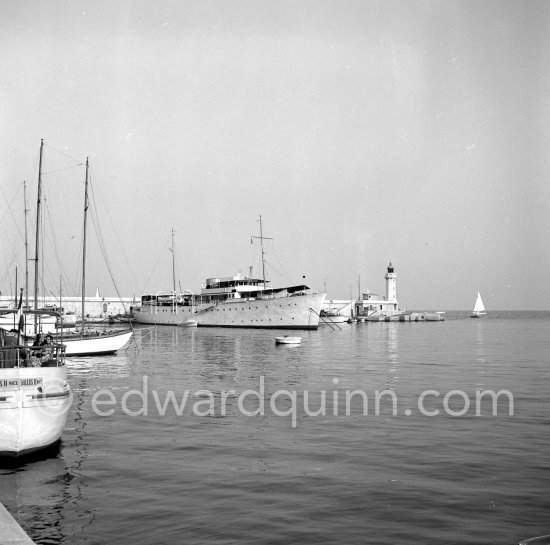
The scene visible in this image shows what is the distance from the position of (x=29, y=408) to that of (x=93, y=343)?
102ft

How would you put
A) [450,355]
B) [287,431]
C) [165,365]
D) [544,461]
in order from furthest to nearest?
1. [450,355]
2. [165,365]
3. [287,431]
4. [544,461]

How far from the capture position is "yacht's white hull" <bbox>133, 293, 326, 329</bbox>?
94625 mm

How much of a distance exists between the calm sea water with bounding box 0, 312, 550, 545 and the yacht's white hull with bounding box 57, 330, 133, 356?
1575 cm

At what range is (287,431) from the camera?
1755cm

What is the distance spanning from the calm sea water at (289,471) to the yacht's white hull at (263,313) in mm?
66876

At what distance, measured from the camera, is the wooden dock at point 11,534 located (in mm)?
6574

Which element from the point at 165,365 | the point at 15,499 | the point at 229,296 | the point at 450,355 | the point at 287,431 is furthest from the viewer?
the point at 229,296

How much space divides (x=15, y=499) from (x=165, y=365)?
27.8m

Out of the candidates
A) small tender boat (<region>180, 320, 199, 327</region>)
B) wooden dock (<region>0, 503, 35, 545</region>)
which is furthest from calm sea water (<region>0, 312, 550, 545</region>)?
small tender boat (<region>180, 320, 199, 327</region>)

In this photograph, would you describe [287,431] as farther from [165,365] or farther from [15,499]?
[165,365]

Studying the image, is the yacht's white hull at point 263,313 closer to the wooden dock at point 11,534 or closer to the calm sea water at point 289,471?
the calm sea water at point 289,471

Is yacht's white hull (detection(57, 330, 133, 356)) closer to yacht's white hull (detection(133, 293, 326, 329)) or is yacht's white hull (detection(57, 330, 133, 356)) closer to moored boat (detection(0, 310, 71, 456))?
moored boat (detection(0, 310, 71, 456))

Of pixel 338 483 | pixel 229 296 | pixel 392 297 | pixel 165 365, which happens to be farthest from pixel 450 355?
pixel 392 297

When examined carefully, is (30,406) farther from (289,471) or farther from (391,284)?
(391,284)
